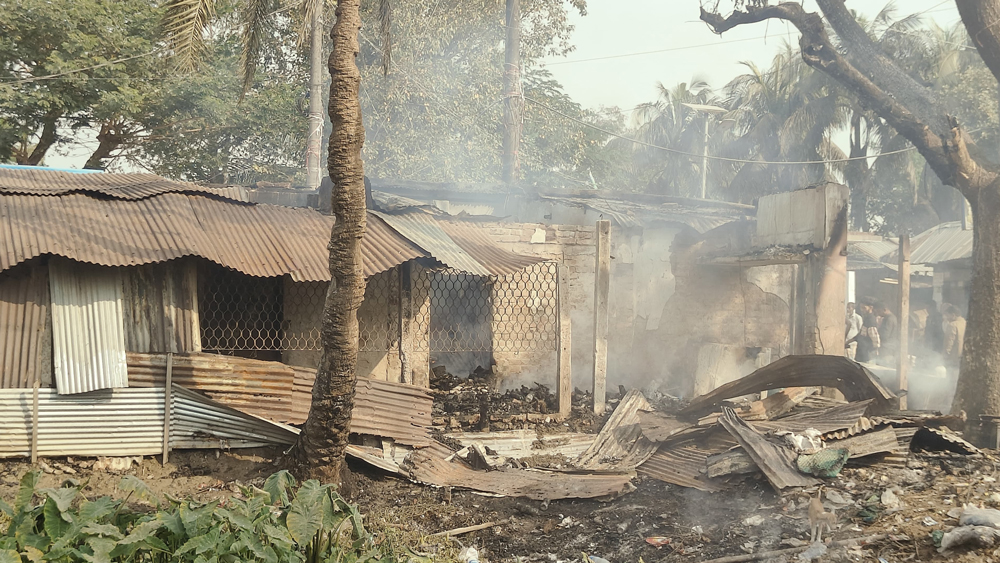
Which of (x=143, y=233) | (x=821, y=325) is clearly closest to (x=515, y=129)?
(x=821, y=325)

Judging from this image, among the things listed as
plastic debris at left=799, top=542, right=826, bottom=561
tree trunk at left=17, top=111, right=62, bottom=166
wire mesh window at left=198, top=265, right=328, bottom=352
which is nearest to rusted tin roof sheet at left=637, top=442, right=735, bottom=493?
plastic debris at left=799, top=542, right=826, bottom=561

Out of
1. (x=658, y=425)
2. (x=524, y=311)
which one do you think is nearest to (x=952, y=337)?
(x=658, y=425)

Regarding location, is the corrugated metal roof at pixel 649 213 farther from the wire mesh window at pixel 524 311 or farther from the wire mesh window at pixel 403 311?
the wire mesh window at pixel 403 311

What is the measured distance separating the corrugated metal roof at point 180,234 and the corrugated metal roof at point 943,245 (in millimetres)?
15598

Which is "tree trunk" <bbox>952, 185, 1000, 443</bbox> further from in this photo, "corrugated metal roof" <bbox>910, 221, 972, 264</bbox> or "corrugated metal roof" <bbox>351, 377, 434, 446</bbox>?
"corrugated metal roof" <bbox>910, 221, 972, 264</bbox>

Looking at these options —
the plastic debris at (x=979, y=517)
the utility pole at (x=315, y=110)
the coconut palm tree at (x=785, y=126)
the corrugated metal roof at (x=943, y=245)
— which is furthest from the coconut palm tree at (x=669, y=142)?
the plastic debris at (x=979, y=517)

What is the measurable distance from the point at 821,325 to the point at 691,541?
18.8 feet

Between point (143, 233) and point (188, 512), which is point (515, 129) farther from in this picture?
point (188, 512)

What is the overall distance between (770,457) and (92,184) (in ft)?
25.4

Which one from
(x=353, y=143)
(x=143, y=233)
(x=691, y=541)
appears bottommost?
(x=691, y=541)

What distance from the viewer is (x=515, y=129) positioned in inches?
687

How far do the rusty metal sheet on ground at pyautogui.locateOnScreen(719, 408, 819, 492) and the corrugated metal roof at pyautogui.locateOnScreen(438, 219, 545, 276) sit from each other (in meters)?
3.12

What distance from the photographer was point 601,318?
991 cm

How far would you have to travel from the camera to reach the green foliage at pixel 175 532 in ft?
11.3
